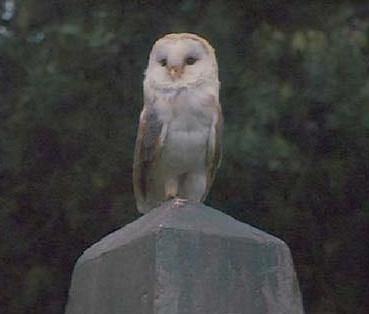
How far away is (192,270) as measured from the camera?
325 cm

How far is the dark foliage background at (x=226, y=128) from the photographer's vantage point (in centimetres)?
691

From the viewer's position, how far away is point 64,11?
7.48 metres

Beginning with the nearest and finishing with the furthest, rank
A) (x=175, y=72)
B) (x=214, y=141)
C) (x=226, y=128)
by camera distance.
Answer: (x=175, y=72), (x=214, y=141), (x=226, y=128)

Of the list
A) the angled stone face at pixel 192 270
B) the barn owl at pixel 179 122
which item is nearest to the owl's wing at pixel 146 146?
the barn owl at pixel 179 122

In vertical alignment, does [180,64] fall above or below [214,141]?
above

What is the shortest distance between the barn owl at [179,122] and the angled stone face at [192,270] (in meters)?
1.27

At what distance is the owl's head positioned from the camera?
470cm

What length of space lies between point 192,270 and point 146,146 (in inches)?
64.1

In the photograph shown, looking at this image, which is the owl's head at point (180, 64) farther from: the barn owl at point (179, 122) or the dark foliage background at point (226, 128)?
the dark foliage background at point (226, 128)

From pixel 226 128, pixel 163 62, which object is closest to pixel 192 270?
pixel 163 62

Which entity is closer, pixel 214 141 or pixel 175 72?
pixel 175 72

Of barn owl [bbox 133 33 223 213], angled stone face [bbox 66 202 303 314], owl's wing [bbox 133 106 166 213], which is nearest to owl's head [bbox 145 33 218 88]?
barn owl [bbox 133 33 223 213]

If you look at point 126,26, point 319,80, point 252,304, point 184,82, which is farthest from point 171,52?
point 126,26

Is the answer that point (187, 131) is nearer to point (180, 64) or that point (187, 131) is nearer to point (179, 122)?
point (179, 122)
